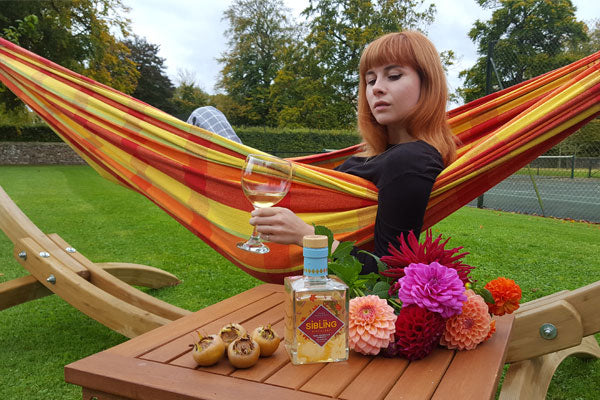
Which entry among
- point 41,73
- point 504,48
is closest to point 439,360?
point 41,73

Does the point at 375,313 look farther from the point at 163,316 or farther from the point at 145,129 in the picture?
the point at 145,129

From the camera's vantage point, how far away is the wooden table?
0.77 meters

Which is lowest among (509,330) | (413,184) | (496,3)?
(509,330)

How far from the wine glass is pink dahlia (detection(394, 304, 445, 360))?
0.41 meters

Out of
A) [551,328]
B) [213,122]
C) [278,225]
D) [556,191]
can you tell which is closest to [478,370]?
[278,225]

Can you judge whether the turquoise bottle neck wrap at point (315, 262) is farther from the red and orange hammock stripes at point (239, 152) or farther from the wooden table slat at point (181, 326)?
the red and orange hammock stripes at point (239, 152)

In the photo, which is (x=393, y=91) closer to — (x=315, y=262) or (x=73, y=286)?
(x=315, y=262)

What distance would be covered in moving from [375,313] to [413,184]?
2.01ft

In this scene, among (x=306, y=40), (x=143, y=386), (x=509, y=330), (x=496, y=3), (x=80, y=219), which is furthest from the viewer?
(x=306, y=40)

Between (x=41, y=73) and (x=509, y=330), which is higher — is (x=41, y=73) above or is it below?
above

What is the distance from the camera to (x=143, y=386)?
80cm

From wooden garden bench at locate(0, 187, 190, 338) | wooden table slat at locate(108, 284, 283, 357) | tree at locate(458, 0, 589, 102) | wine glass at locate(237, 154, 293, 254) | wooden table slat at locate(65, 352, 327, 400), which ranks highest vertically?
tree at locate(458, 0, 589, 102)

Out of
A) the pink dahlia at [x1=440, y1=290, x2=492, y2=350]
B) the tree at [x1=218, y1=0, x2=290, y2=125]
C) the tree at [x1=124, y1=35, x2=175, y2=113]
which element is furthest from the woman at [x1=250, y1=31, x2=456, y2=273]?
the tree at [x1=124, y1=35, x2=175, y2=113]

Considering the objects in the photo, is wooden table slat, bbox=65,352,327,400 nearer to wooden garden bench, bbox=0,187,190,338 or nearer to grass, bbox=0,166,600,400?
wooden garden bench, bbox=0,187,190,338
